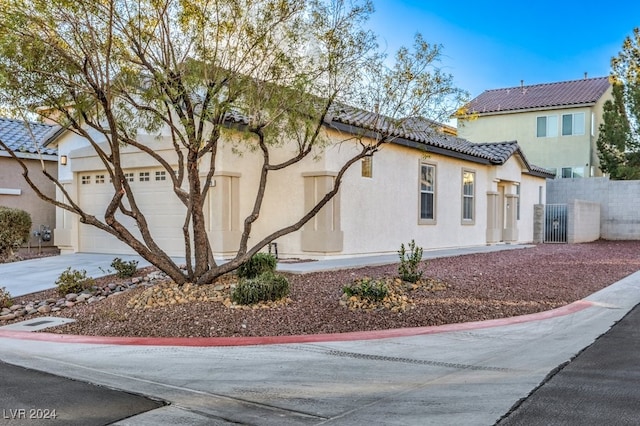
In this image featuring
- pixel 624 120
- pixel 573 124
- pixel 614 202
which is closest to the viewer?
pixel 624 120

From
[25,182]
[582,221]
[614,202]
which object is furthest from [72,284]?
[614,202]

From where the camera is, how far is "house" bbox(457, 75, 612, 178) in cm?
3126

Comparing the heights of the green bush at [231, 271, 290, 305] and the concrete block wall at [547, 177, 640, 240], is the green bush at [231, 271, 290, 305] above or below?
below

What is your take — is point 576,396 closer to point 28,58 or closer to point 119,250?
point 28,58

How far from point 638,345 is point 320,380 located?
422 centimetres

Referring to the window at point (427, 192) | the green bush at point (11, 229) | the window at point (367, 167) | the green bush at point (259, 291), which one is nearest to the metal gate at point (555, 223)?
the window at point (427, 192)

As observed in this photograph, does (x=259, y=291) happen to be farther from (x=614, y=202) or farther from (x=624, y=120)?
(x=624, y=120)

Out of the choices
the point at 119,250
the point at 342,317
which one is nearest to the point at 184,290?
the point at 342,317

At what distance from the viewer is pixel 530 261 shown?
16984 mm

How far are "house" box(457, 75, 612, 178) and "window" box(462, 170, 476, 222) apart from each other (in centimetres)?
957

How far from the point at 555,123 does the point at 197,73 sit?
27.4 metres

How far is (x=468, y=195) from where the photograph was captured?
843 inches

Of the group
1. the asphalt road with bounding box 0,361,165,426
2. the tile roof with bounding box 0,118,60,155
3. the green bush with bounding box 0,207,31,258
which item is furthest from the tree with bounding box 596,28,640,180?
the asphalt road with bounding box 0,361,165,426

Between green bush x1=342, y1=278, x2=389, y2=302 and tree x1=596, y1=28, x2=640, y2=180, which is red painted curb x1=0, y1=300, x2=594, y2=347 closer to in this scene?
green bush x1=342, y1=278, x2=389, y2=302
